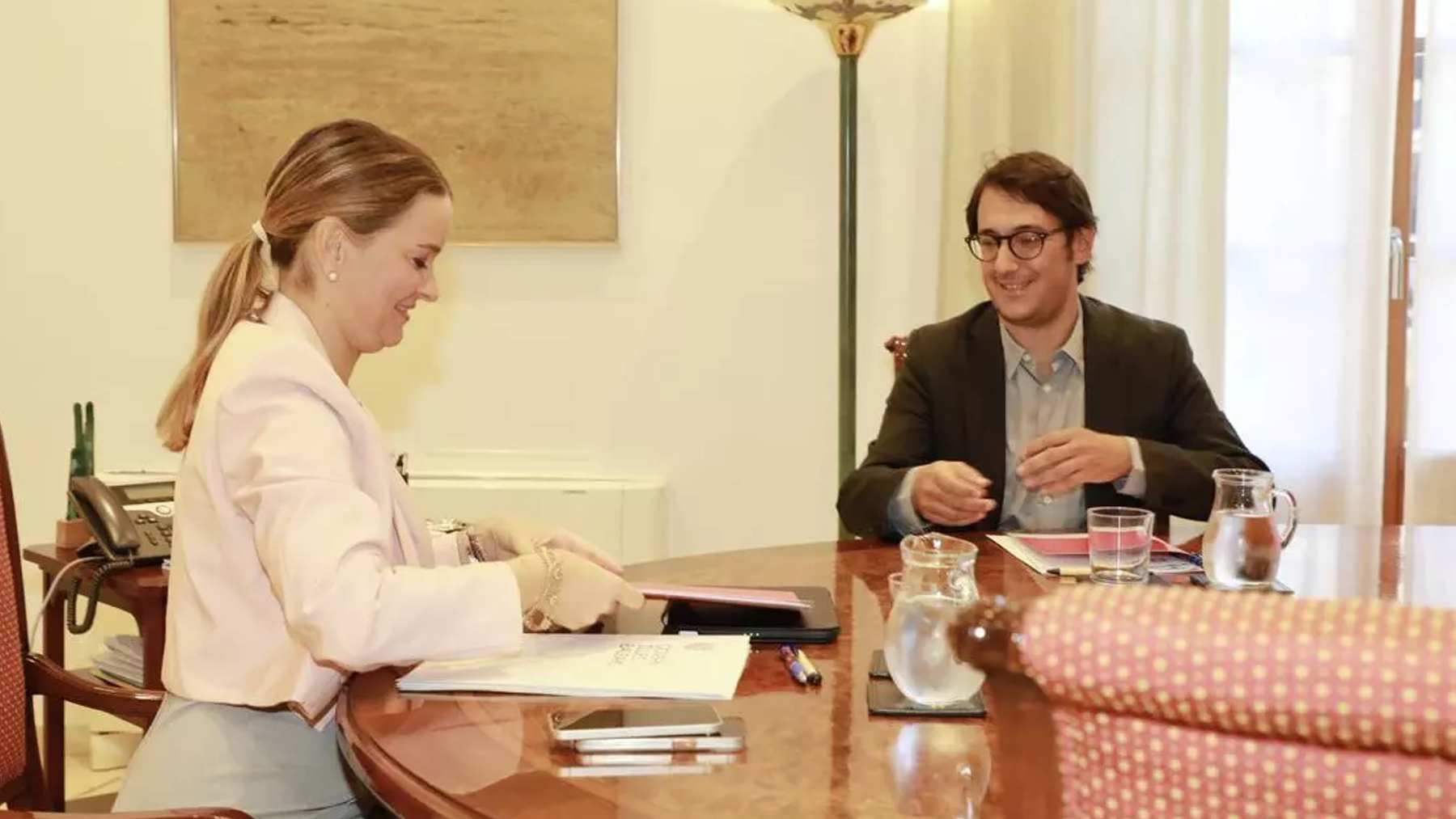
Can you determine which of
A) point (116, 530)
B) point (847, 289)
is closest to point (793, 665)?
point (116, 530)

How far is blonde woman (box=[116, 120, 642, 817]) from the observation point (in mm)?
1305

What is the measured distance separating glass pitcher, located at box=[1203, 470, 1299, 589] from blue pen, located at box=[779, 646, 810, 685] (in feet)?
1.64

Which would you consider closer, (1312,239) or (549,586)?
(549,586)

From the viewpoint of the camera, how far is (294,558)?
4.21 feet

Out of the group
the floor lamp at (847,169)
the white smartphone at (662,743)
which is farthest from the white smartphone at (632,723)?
the floor lamp at (847,169)

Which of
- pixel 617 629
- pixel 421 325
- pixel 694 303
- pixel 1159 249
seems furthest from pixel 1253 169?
pixel 617 629

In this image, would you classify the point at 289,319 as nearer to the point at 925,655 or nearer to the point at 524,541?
the point at 524,541

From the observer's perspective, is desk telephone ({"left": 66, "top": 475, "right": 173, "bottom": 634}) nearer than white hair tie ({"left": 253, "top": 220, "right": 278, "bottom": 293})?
No

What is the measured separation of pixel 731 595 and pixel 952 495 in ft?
1.83

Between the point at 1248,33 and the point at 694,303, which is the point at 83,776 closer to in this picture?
the point at 694,303

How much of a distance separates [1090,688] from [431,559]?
1186 mm

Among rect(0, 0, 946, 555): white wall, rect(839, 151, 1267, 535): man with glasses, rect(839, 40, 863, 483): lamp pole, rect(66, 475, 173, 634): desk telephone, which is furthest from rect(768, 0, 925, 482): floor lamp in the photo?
rect(66, 475, 173, 634): desk telephone

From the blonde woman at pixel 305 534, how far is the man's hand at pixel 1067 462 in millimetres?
689

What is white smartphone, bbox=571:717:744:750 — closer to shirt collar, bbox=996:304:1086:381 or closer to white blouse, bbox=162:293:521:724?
white blouse, bbox=162:293:521:724
